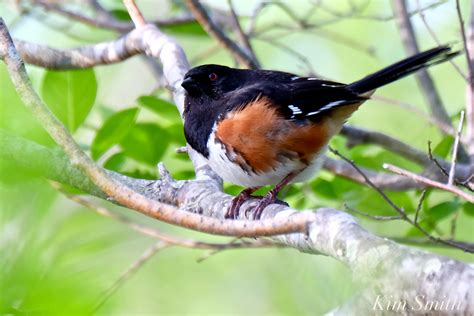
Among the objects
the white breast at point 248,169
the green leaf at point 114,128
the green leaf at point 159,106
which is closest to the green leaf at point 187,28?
the green leaf at point 159,106

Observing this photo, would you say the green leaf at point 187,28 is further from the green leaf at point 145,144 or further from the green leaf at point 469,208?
the green leaf at point 469,208

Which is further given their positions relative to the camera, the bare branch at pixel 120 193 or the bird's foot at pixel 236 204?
the bird's foot at pixel 236 204

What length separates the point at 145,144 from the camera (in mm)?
2879

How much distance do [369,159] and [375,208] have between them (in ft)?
0.89

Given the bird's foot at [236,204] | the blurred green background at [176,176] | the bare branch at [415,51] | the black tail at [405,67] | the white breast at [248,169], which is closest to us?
the blurred green background at [176,176]

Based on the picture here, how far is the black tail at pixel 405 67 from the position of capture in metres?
2.82

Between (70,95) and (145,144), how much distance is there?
391 millimetres

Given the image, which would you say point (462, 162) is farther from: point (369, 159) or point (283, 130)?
point (283, 130)

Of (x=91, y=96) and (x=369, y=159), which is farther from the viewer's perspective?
(x=369, y=159)

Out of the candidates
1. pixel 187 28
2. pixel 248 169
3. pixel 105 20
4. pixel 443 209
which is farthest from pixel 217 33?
pixel 443 209

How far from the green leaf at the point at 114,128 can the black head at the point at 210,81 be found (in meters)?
0.38

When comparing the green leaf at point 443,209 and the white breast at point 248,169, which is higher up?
the green leaf at point 443,209

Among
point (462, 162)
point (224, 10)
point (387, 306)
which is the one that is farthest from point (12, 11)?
point (387, 306)

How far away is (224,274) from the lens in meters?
5.61
